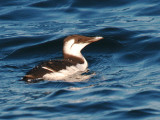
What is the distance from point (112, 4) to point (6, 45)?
455cm

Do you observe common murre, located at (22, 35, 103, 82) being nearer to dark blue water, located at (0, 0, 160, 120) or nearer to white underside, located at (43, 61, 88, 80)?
white underside, located at (43, 61, 88, 80)

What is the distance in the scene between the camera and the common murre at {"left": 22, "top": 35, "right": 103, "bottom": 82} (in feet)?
27.8

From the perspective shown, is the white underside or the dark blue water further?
the white underside

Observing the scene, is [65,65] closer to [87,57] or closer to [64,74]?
[64,74]

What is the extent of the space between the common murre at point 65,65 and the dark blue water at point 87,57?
0.21 metres

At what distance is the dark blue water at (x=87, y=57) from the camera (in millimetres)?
7047

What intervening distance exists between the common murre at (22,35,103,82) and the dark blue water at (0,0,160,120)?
0.70ft

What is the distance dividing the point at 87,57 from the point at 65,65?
81.3 inches

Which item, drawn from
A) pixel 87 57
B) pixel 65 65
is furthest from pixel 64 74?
pixel 87 57

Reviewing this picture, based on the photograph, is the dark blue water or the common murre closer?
the dark blue water

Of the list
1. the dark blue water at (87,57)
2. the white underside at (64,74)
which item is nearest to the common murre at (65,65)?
the white underside at (64,74)

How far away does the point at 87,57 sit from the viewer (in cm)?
1095

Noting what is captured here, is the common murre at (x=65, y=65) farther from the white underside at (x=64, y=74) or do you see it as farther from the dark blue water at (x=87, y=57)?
the dark blue water at (x=87, y=57)

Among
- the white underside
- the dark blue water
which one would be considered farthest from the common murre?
the dark blue water
